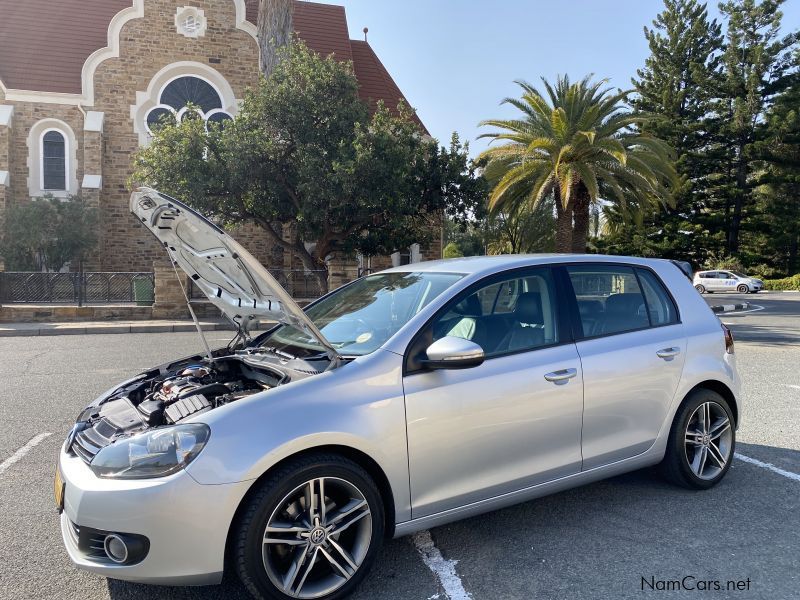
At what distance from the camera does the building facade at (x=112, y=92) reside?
2433cm

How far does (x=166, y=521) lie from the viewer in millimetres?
2355

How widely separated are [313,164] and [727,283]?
2921 centimetres

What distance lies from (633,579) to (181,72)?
27.1 metres

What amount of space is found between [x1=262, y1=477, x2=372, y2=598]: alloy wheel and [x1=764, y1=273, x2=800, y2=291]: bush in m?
43.0

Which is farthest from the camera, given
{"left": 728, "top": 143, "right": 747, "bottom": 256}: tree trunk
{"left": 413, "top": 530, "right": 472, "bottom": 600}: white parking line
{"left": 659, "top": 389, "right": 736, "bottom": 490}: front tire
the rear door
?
{"left": 728, "top": 143, "right": 747, "bottom": 256}: tree trunk

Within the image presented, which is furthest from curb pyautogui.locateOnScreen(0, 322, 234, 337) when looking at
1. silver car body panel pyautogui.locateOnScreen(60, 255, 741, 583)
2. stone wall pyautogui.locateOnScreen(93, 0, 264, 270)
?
silver car body panel pyautogui.locateOnScreen(60, 255, 741, 583)

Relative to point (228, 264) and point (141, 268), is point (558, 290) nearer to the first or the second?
point (228, 264)

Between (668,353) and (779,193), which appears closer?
(668,353)

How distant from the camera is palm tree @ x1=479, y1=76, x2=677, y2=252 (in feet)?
65.1

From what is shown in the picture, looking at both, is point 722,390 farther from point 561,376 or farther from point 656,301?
point 561,376

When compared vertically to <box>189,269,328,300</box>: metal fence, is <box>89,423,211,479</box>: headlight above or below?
below

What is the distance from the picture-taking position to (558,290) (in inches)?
142

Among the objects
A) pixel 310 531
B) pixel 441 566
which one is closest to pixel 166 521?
pixel 310 531

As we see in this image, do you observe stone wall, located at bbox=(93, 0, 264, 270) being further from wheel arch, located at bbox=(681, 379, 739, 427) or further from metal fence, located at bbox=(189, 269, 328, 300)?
wheel arch, located at bbox=(681, 379, 739, 427)
